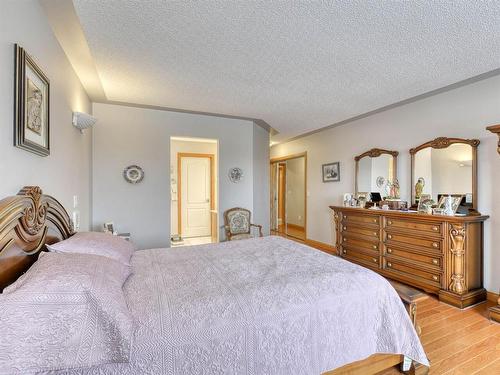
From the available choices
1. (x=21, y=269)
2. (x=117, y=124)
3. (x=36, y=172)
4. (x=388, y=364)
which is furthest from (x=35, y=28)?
(x=388, y=364)

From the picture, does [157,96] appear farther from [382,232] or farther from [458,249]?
[458,249]

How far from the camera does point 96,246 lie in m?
1.68

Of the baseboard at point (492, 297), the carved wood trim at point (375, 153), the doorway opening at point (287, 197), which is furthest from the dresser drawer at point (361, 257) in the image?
the doorway opening at point (287, 197)

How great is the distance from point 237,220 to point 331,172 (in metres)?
2.13

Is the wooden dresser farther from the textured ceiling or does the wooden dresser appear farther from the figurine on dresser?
the textured ceiling

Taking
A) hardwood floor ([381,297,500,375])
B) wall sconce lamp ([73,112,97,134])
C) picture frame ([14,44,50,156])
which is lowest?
hardwood floor ([381,297,500,375])

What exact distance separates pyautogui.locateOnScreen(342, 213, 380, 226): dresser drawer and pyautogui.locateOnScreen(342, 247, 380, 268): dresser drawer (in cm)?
45

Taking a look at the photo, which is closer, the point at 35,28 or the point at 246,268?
the point at 35,28

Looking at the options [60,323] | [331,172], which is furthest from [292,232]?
[60,323]

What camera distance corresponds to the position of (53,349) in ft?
3.03

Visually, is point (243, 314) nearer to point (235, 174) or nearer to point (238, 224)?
point (238, 224)

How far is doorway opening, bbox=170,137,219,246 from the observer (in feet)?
20.0

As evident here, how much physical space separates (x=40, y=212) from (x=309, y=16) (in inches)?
86.5

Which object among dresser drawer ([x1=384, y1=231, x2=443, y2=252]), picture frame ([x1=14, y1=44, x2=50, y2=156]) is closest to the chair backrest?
dresser drawer ([x1=384, y1=231, x2=443, y2=252])
